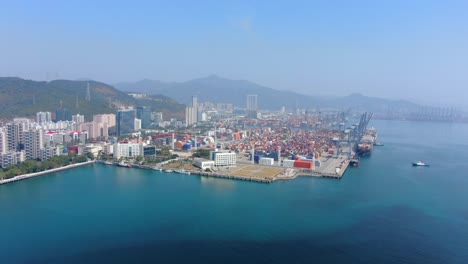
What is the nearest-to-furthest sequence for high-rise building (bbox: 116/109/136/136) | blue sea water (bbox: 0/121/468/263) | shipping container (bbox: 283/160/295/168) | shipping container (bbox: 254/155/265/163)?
blue sea water (bbox: 0/121/468/263), shipping container (bbox: 283/160/295/168), shipping container (bbox: 254/155/265/163), high-rise building (bbox: 116/109/136/136)

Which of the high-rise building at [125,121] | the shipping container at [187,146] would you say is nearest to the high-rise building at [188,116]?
the high-rise building at [125,121]

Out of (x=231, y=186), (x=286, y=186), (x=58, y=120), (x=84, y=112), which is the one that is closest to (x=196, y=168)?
(x=231, y=186)

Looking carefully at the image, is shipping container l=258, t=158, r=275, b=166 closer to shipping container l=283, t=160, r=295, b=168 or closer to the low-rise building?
shipping container l=283, t=160, r=295, b=168

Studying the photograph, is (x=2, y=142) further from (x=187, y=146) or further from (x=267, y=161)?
(x=267, y=161)

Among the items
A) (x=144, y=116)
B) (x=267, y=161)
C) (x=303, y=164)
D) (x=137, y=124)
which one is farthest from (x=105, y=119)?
(x=303, y=164)

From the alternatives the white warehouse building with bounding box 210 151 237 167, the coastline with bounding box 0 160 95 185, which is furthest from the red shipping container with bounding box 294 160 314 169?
the coastline with bounding box 0 160 95 185

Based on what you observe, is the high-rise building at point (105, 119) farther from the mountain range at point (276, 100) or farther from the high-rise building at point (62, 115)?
the mountain range at point (276, 100)
